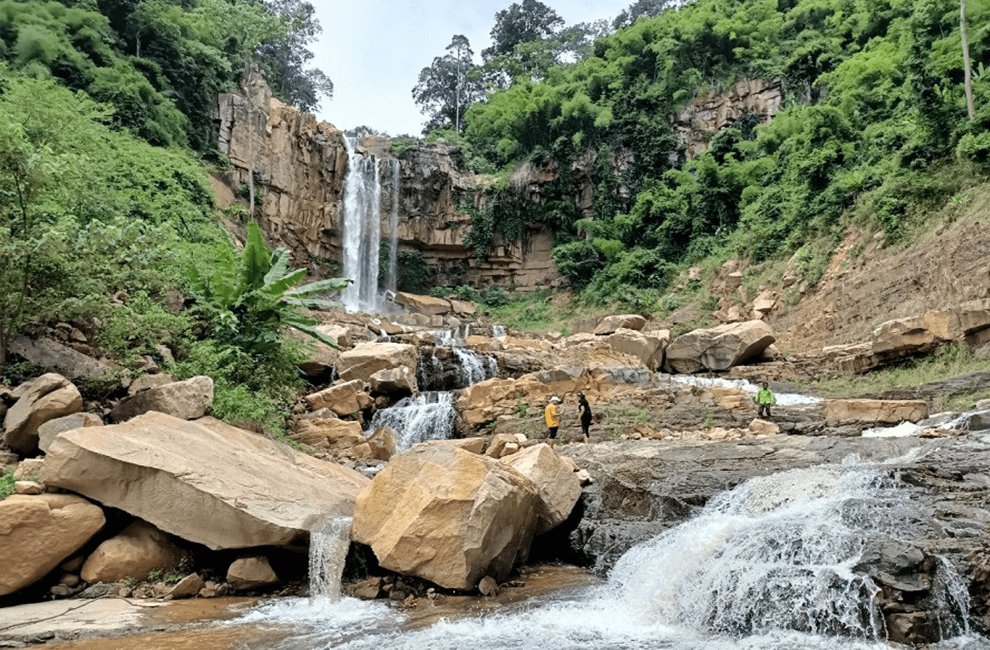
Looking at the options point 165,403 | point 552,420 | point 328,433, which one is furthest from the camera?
point 328,433

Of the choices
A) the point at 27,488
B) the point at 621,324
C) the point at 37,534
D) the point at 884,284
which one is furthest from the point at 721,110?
the point at 37,534

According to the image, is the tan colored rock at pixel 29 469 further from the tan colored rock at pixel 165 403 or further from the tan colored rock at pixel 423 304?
the tan colored rock at pixel 423 304

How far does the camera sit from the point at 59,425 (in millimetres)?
7168

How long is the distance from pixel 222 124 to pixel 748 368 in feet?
82.1

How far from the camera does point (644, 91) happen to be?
115 ft

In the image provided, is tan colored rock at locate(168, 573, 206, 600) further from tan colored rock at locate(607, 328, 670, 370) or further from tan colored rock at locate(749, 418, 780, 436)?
tan colored rock at locate(607, 328, 670, 370)

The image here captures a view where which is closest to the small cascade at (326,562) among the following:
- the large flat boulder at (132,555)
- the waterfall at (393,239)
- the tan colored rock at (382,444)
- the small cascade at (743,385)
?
the large flat boulder at (132,555)

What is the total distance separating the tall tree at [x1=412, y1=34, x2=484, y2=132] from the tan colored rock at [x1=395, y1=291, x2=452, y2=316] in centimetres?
2328

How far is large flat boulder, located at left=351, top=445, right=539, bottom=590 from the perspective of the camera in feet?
20.4

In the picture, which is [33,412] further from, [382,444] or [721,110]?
[721,110]

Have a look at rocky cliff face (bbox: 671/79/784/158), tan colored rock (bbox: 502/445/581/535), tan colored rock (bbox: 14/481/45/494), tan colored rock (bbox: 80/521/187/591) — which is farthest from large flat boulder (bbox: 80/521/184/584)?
rocky cliff face (bbox: 671/79/784/158)

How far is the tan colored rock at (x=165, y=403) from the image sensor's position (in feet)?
26.8

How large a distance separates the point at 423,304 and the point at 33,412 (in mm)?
25806

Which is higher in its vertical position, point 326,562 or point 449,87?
point 449,87
